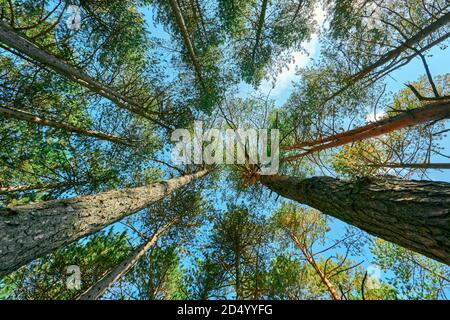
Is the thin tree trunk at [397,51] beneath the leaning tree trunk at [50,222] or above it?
above

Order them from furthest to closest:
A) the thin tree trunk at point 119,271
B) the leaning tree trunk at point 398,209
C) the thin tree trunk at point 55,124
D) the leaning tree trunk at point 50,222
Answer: the thin tree trunk at point 119,271, the thin tree trunk at point 55,124, the leaning tree trunk at point 50,222, the leaning tree trunk at point 398,209

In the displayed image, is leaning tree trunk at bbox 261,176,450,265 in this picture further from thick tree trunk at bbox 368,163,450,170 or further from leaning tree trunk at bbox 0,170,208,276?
leaning tree trunk at bbox 0,170,208,276

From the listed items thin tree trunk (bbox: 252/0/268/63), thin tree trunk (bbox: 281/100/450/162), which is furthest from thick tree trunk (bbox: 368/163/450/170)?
thin tree trunk (bbox: 252/0/268/63)

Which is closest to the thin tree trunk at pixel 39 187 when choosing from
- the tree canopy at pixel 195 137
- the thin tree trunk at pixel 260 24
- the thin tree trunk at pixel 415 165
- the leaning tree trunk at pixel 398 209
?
the tree canopy at pixel 195 137

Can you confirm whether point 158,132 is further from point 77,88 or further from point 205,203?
point 205,203

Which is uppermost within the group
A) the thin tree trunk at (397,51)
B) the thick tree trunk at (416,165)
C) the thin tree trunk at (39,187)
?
the thin tree trunk at (397,51)

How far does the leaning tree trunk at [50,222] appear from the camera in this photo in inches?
77.8

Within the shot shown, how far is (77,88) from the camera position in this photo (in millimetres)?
5387

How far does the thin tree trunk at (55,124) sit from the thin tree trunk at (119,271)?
110 inches

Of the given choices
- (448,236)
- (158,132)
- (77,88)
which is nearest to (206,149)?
(158,132)

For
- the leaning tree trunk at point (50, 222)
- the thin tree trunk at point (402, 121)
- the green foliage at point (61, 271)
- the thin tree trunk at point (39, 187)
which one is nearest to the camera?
the leaning tree trunk at point (50, 222)

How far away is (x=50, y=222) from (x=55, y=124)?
3309 millimetres

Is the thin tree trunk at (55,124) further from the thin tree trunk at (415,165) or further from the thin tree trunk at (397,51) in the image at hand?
the thin tree trunk at (415,165)

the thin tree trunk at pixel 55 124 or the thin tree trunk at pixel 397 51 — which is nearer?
the thin tree trunk at pixel 397 51
